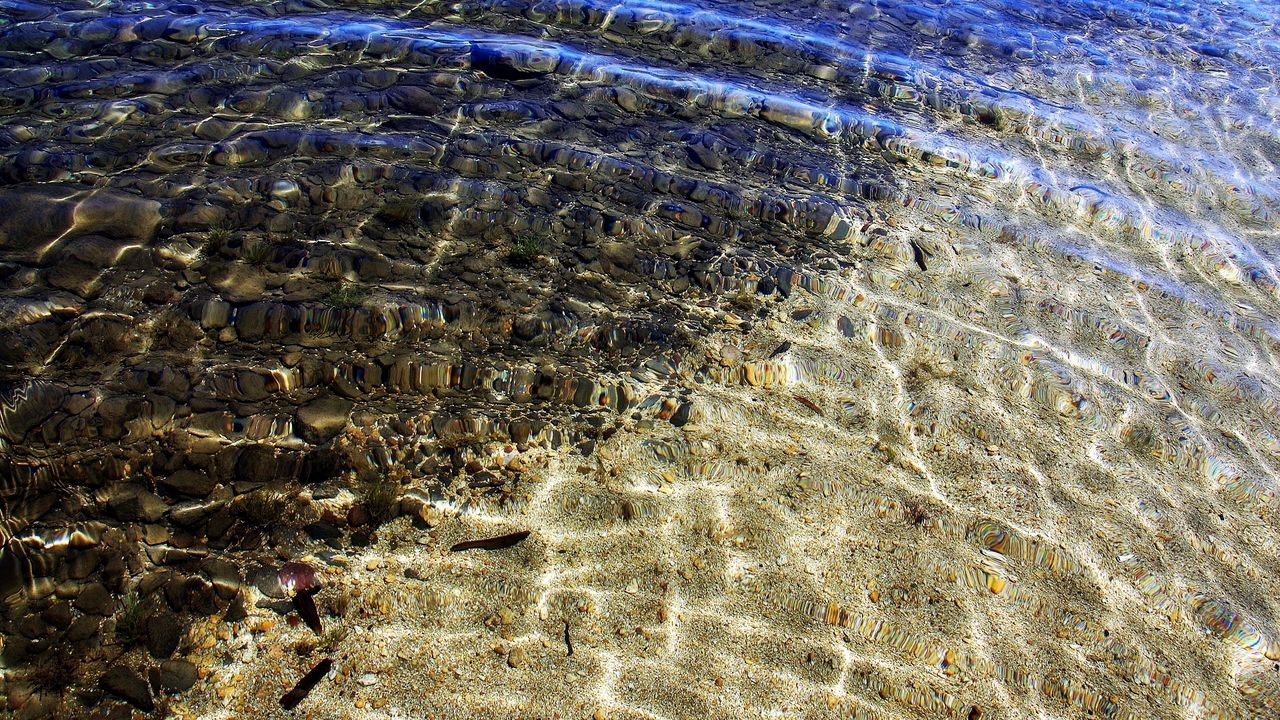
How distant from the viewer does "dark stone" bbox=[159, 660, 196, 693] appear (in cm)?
242

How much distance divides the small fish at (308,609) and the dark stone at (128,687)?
1.48ft

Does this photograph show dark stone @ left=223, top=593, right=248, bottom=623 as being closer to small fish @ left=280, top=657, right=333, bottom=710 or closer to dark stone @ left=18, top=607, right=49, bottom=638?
small fish @ left=280, top=657, right=333, bottom=710

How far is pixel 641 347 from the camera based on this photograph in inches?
152

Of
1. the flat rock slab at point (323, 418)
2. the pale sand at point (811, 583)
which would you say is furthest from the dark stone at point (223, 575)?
the flat rock slab at point (323, 418)

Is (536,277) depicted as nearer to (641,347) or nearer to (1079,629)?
(641,347)

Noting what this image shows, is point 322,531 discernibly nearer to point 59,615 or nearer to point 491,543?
point 491,543

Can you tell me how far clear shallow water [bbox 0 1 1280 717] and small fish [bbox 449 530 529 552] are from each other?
4 cm

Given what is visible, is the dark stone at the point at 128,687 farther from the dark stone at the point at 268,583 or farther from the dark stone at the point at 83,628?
the dark stone at the point at 268,583

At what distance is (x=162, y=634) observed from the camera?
254 centimetres

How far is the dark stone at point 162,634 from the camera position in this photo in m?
2.50

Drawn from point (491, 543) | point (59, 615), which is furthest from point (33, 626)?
point (491, 543)

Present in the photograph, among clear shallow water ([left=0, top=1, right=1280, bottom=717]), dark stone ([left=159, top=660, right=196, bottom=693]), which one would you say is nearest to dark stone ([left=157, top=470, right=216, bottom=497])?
clear shallow water ([left=0, top=1, right=1280, bottom=717])

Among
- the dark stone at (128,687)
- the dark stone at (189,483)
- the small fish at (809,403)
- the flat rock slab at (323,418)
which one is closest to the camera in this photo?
the dark stone at (128,687)

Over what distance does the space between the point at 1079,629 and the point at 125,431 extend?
359cm
